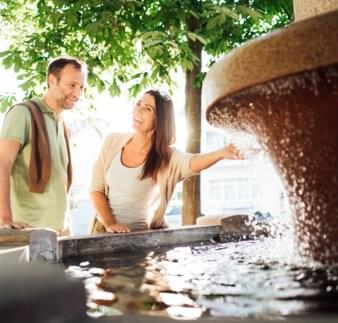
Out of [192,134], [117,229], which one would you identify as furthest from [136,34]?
[117,229]

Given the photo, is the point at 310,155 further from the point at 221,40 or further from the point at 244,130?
the point at 221,40

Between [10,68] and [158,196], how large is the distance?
304cm

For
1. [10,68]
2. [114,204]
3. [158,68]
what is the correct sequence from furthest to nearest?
1. [10,68]
2. [158,68]
3. [114,204]

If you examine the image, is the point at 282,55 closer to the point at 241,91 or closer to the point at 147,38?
the point at 241,91

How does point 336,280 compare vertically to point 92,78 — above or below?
below

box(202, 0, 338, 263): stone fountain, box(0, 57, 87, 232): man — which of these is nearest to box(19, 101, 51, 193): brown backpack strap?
box(0, 57, 87, 232): man

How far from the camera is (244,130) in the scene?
262 centimetres

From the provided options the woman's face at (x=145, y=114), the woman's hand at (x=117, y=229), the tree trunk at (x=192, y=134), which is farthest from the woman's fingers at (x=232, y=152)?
the tree trunk at (x=192, y=134)

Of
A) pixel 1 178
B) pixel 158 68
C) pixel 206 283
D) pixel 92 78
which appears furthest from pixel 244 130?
pixel 92 78

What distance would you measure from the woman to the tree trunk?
2600 mm

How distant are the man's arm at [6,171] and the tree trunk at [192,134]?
351 cm

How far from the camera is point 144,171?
4.20 metres

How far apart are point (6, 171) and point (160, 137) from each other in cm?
121

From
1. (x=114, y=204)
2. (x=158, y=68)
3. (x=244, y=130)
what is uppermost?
(x=158, y=68)
